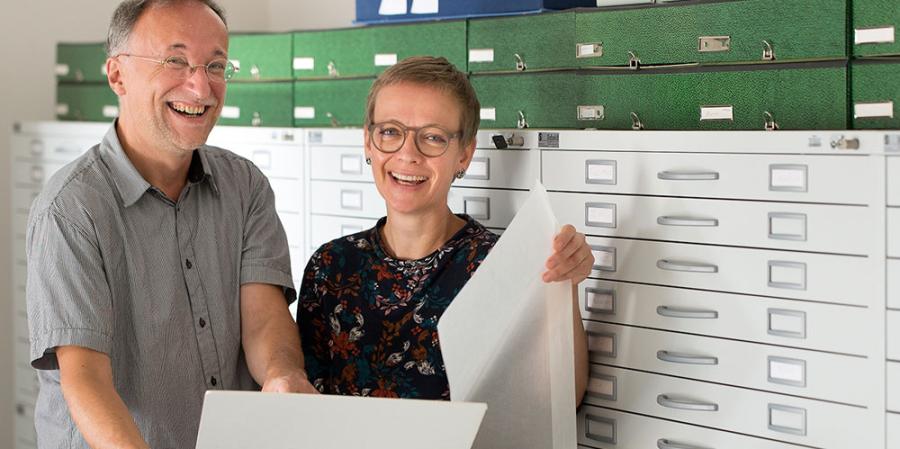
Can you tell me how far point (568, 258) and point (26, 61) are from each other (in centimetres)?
225

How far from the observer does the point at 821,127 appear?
1.55m

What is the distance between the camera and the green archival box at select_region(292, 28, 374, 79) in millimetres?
2203

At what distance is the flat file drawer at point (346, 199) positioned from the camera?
2129 millimetres

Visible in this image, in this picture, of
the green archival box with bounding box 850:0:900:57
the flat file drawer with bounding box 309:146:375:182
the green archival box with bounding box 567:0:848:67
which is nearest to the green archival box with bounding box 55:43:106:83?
the flat file drawer with bounding box 309:146:375:182

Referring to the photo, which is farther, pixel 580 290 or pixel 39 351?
pixel 580 290

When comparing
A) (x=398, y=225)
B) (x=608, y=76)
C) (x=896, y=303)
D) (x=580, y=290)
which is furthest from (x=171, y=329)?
(x=896, y=303)

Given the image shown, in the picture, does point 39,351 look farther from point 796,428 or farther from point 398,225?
point 796,428

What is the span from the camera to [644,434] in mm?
1729

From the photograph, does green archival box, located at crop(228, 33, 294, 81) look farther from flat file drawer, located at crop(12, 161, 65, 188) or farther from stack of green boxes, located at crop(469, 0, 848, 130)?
flat file drawer, located at crop(12, 161, 65, 188)

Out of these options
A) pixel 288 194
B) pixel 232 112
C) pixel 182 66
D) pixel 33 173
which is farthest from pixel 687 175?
pixel 33 173

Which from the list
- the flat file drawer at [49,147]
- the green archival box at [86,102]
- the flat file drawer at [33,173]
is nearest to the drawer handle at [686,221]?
the flat file drawer at [49,147]

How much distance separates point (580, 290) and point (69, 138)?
5.20 feet

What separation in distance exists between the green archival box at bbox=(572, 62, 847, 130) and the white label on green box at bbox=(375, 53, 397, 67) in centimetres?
45

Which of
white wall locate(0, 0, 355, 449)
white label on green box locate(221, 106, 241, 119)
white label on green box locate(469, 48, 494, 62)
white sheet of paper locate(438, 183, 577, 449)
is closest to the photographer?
white sheet of paper locate(438, 183, 577, 449)
